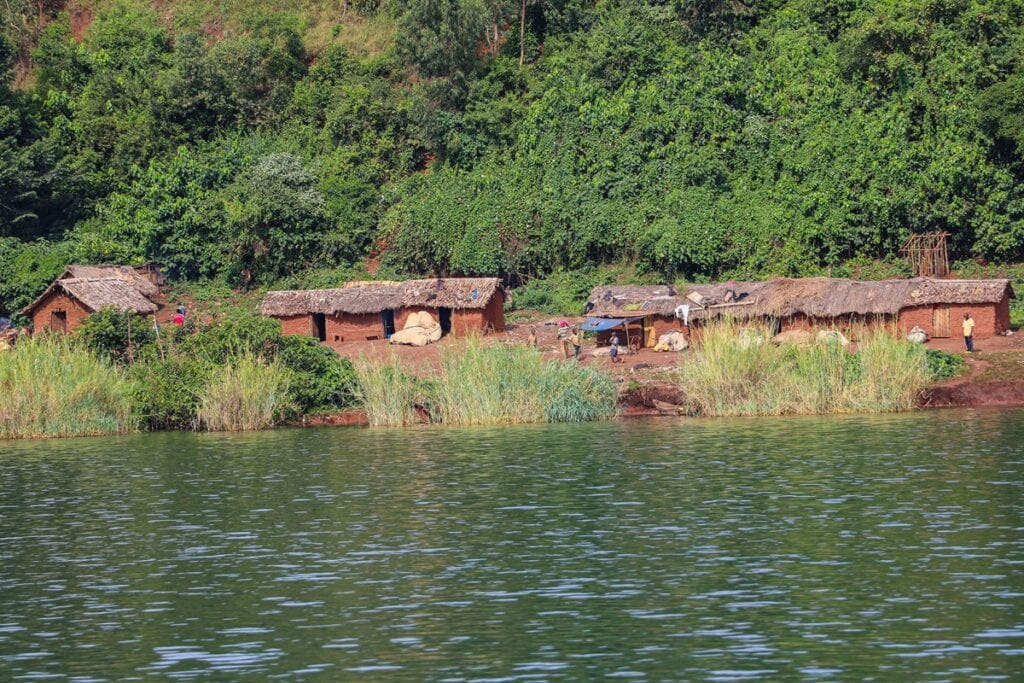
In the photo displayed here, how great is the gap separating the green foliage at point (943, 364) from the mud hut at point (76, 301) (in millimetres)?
20653

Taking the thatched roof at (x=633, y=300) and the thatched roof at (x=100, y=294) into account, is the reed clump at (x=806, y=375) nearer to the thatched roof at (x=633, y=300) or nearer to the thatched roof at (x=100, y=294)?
the thatched roof at (x=633, y=300)

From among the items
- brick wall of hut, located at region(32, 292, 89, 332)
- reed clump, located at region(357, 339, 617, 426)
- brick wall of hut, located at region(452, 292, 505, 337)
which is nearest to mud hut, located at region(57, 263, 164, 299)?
brick wall of hut, located at region(32, 292, 89, 332)

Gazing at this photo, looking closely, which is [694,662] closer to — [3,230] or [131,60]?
[3,230]

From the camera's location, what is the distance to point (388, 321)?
40.8 m

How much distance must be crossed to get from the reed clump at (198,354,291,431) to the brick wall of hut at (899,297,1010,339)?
14757 millimetres

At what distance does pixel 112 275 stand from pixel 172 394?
12150 millimetres

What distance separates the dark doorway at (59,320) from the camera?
41.5 metres

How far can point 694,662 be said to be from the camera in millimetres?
12242

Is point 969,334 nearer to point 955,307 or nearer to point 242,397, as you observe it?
point 955,307

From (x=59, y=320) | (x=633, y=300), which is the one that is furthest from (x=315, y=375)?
(x=59, y=320)

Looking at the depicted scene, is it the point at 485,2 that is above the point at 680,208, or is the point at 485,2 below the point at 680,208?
above

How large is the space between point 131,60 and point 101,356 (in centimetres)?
2264

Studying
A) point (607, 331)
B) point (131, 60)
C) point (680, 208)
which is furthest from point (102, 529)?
point (131, 60)

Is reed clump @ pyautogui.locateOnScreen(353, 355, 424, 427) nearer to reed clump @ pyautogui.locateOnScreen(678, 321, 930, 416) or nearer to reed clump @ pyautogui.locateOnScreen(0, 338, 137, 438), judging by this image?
reed clump @ pyautogui.locateOnScreen(0, 338, 137, 438)
